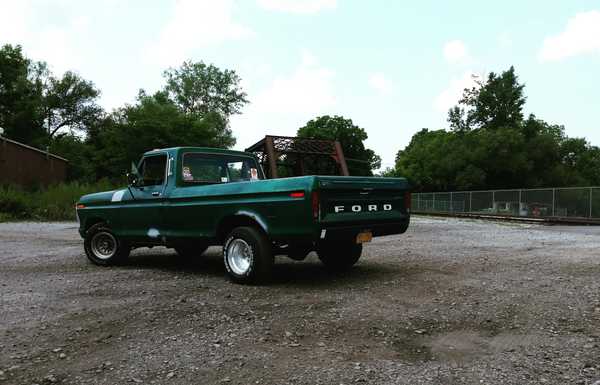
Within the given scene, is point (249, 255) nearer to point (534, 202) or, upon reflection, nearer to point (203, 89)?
point (534, 202)

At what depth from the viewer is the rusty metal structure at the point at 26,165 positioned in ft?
122

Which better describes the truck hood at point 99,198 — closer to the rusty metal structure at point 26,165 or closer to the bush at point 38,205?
the bush at point 38,205

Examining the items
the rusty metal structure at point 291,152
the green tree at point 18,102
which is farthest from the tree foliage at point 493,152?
the green tree at point 18,102

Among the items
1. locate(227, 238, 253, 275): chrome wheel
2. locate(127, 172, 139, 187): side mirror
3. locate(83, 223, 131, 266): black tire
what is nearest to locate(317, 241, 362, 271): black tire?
locate(227, 238, 253, 275): chrome wheel

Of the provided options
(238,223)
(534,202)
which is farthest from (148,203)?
(534,202)

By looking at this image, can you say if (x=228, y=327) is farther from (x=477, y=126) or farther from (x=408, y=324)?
(x=477, y=126)

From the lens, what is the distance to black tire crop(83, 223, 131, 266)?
9.06 metres

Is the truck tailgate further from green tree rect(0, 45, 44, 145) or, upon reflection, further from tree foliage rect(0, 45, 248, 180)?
green tree rect(0, 45, 44, 145)

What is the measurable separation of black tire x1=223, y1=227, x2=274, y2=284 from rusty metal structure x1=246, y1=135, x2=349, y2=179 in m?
21.9

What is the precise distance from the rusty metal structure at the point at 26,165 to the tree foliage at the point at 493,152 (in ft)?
132

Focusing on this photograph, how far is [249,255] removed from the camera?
23.0 ft

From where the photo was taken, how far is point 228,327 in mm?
4941

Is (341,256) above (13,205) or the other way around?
the other way around

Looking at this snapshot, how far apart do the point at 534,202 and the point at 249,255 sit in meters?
24.1
